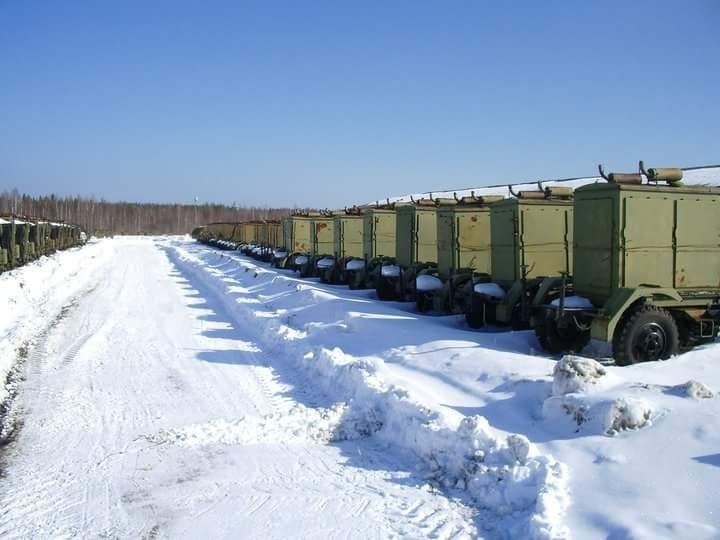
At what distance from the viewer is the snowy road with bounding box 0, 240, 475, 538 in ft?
16.7

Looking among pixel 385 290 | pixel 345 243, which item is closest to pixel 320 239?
pixel 345 243

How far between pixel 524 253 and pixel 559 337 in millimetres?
2256

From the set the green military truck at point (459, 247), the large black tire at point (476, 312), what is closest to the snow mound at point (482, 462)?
the large black tire at point (476, 312)

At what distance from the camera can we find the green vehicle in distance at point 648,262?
372 inches

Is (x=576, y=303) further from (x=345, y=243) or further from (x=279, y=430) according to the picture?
(x=345, y=243)

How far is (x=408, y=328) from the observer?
12219 millimetres

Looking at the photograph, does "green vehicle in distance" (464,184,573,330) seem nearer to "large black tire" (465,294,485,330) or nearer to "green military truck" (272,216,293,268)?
"large black tire" (465,294,485,330)

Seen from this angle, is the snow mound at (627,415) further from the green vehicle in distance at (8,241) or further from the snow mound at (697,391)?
the green vehicle in distance at (8,241)

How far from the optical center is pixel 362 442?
23.0ft

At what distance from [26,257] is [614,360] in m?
28.2

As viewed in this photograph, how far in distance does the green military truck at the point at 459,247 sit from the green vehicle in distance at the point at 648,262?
13.9 ft

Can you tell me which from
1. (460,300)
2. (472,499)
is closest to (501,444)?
(472,499)

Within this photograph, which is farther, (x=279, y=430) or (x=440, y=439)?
(x=279, y=430)

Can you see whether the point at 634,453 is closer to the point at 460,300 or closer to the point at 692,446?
the point at 692,446
